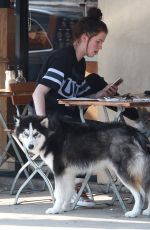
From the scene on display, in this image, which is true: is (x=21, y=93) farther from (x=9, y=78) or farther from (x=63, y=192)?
(x=63, y=192)

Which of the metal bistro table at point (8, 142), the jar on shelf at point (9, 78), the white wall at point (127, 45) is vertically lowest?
the metal bistro table at point (8, 142)

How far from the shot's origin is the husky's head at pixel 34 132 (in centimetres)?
Answer: 764

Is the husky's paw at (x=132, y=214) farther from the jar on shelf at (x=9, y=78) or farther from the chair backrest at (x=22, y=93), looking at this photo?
the jar on shelf at (x=9, y=78)

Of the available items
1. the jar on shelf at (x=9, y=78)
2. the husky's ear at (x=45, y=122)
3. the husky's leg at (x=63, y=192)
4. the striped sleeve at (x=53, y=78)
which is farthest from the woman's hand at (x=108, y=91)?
the jar on shelf at (x=9, y=78)

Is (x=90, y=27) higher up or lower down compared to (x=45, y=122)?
higher up

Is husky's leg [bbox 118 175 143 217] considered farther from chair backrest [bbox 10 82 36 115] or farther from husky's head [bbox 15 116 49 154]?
chair backrest [bbox 10 82 36 115]

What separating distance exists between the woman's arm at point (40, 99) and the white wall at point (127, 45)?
1.50 meters

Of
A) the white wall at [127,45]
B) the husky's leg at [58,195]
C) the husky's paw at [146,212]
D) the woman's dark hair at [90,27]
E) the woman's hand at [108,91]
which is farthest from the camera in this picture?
the white wall at [127,45]

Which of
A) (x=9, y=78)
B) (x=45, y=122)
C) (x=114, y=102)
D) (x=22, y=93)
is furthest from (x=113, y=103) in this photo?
(x=9, y=78)

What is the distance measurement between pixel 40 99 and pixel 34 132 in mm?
390

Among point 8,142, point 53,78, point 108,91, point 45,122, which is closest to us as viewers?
point 45,122

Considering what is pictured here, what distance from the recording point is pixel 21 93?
8.72 m

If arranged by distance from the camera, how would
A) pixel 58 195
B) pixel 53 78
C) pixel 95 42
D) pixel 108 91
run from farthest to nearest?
pixel 108 91 → pixel 95 42 → pixel 53 78 → pixel 58 195

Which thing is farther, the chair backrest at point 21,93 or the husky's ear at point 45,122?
the chair backrest at point 21,93
